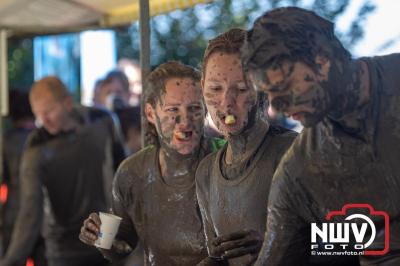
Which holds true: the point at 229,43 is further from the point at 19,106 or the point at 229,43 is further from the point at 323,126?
the point at 19,106

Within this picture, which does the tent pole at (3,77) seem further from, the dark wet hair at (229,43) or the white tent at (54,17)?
the dark wet hair at (229,43)

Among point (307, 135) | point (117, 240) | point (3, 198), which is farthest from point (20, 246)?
point (307, 135)

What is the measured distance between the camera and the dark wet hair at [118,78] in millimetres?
8656

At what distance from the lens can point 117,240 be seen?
4348 mm

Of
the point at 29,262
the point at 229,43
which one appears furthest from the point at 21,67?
the point at 229,43

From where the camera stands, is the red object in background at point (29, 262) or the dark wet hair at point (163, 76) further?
the red object in background at point (29, 262)

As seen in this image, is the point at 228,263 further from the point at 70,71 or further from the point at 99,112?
the point at 70,71

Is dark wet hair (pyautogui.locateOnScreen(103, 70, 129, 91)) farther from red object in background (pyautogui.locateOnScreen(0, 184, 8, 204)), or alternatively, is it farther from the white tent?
red object in background (pyautogui.locateOnScreen(0, 184, 8, 204))

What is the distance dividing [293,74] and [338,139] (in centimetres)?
31

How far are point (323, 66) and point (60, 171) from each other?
443 centimetres

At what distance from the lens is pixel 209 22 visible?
18.9ft

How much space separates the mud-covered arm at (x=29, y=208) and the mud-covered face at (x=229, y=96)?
11.7 feet
